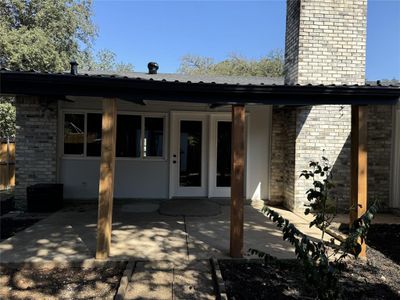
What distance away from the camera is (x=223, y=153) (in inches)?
359

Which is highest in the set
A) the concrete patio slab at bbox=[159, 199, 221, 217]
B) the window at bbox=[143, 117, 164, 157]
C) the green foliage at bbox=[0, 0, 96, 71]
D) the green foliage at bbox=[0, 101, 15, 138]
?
the green foliage at bbox=[0, 0, 96, 71]

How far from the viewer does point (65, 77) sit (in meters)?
4.41

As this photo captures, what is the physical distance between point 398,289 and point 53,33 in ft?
70.5

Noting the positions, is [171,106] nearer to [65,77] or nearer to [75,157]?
[75,157]

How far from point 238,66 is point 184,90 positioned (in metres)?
32.6

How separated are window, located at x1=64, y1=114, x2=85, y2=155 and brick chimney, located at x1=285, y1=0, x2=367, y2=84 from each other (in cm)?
538

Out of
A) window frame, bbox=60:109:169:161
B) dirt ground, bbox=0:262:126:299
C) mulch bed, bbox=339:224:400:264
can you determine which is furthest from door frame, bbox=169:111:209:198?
dirt ground, bbox=0:262:126:299

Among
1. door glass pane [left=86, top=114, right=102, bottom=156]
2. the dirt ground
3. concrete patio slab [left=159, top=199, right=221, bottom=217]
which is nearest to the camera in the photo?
the dirt ground

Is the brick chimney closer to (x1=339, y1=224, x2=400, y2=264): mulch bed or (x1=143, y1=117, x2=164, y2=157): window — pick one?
(x1=339, y1=224, x2=400, y2=264): mulch bed

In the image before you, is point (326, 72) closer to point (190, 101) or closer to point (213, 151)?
point (213, 151)

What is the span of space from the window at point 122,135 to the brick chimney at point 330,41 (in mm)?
3762

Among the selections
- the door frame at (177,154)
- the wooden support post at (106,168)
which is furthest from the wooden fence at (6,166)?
the wooden support post at (106,168)

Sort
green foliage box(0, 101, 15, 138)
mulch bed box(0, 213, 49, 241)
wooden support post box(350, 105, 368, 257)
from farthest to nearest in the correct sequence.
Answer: green foliage box(0, 101, 15, 138)
mulch bed box(0, 213, 49, 241)
wooden support post box(350, 105, 368, 257)

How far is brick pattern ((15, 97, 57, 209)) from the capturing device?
8.20 meters
